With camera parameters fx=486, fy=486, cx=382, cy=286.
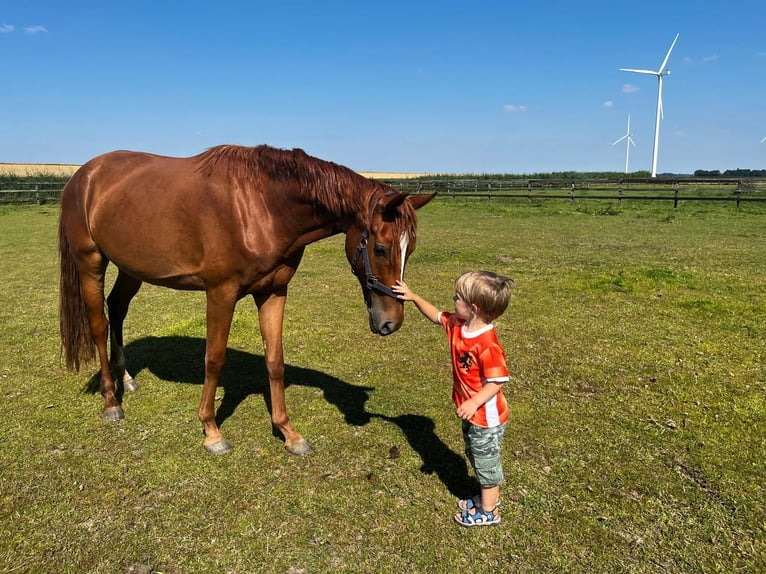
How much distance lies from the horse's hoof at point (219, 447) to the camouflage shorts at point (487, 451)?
187 centimetres

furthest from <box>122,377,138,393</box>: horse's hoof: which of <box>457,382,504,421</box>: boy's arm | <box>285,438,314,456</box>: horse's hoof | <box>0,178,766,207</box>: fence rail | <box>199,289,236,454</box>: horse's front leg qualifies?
<box>0,178,766,207</box>: fence rail

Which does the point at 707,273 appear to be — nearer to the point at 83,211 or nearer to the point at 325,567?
the point at 325,567

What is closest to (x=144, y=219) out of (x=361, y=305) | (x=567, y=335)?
(x=361, y=305)

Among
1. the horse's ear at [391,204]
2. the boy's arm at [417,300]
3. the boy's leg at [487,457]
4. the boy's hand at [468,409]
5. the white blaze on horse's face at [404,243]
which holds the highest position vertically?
the horse's ear at [391,204]

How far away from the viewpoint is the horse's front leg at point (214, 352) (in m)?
3.45

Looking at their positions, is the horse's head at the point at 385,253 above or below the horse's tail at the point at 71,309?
above

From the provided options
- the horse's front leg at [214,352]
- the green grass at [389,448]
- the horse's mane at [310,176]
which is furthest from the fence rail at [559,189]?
the horse's front leg at [214,352]

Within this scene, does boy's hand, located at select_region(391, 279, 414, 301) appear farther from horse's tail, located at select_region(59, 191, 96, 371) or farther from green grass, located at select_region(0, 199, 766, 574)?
horse's tail, located at select_region(59, 191, 96, 371)

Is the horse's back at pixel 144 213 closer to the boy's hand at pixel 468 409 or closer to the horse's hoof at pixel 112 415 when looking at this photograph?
the horse's hoof at pixel 112 415

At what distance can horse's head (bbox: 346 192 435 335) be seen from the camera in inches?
116

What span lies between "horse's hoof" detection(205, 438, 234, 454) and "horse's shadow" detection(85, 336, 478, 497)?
480mm

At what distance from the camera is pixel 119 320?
4.89 metres

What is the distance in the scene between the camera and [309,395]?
15.0 ft

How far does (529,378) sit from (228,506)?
10.2ft
